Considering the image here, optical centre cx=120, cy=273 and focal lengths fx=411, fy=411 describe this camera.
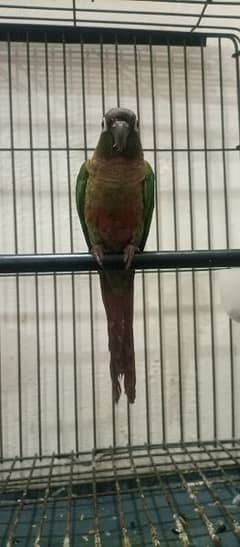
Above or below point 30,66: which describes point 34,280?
below

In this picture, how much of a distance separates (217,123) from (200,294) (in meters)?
0.44

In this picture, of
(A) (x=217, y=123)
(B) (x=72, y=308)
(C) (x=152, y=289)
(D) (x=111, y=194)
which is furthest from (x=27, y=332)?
(A) (x=217, y=123)

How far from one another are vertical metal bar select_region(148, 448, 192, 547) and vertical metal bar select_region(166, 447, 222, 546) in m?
0.03

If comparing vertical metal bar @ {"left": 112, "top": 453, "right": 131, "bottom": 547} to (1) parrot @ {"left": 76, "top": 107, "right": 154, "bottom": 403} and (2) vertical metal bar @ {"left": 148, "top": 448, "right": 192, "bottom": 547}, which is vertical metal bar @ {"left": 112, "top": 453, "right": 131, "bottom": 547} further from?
(1) parrot @ {"left": 76, "top": 107, "right": 154, "bottom": 403}

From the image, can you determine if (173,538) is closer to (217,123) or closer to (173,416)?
(173,416)

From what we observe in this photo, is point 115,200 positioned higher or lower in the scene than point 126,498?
higher

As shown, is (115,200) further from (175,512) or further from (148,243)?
(175,512)

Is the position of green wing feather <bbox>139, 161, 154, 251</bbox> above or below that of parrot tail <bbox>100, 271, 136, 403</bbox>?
above

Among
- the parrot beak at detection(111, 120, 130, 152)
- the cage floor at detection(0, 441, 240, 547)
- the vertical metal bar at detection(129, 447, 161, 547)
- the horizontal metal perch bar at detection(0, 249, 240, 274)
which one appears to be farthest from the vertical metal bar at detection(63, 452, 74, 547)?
the parrot beak at detection(111, 120, 130, 152)

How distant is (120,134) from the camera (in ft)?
2.30

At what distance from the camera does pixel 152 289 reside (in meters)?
1.03

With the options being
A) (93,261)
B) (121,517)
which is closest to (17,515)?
(121,517)

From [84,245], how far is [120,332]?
1.25 ft

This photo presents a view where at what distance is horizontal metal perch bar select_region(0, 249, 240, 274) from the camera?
0.47 m
